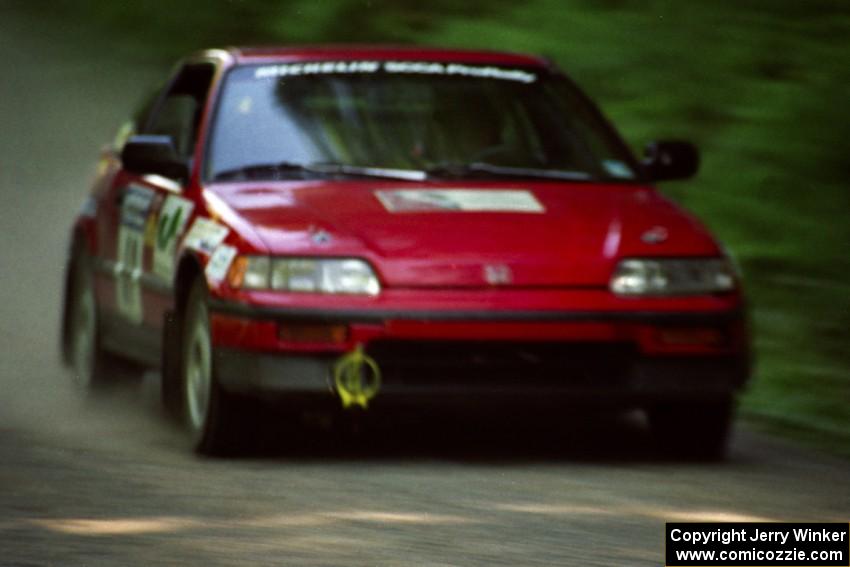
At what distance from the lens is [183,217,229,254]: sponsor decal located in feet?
28.2

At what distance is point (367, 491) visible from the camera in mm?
7707

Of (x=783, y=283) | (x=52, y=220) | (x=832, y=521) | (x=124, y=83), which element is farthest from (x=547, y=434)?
(x=124, y=83)

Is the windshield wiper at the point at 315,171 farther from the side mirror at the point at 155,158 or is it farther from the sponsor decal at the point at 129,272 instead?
the sponsor decal at the point at 129,272

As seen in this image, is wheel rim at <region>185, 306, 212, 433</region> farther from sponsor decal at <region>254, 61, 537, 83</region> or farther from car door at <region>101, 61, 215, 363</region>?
sponsor decal at <region>254, 61, 537, 83</region>

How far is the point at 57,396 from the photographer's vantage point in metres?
10.9

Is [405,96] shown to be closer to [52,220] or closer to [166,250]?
[166,250]

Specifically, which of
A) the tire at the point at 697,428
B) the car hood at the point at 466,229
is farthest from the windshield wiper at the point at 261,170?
the tire at the point at 697,428

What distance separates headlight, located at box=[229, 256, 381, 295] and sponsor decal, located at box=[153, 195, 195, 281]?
36.2 inches

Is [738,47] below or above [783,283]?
above

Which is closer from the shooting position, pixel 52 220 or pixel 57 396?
pixel 57 396

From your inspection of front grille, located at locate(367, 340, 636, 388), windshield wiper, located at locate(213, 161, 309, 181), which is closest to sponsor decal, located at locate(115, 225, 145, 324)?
windshield wiper, located at locate(213, 161, 309, 181)

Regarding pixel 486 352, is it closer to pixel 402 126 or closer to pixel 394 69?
pixel 402 126

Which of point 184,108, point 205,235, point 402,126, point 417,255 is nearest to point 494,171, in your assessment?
point 402,126

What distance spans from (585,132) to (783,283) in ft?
9.80
